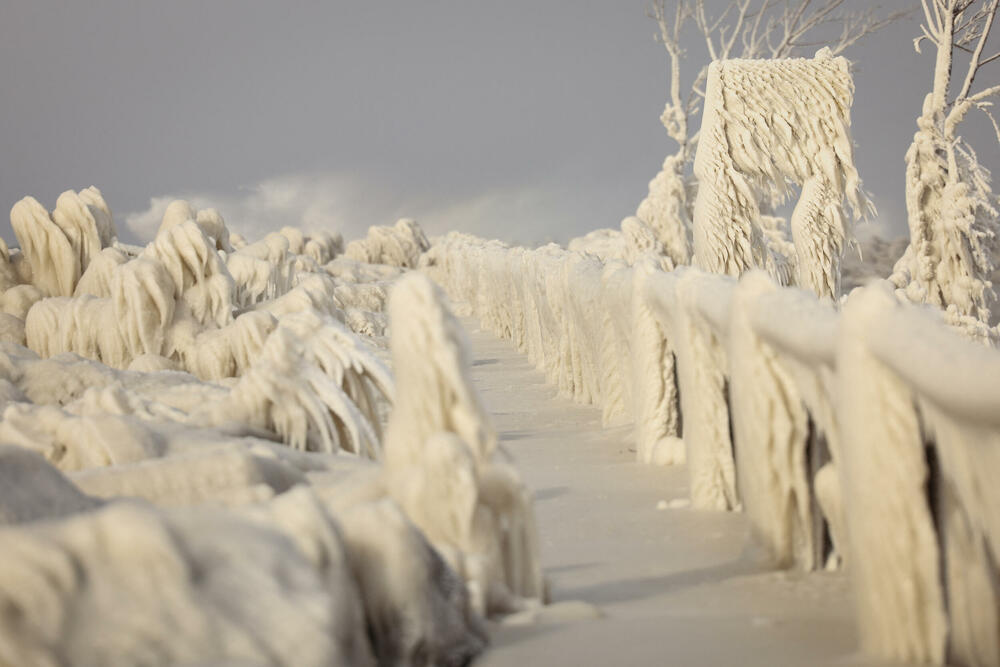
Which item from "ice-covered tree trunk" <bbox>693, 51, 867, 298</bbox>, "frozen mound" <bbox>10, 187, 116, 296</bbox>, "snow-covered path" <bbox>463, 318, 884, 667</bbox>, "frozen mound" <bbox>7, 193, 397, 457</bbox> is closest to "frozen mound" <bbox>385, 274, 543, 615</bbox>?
"snow-covered path" <bbox>463, 318, 884, 667</bbox>

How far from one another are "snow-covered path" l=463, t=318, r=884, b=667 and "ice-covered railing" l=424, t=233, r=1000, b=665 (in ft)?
0.61

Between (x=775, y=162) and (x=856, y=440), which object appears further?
(x=775, y=162)

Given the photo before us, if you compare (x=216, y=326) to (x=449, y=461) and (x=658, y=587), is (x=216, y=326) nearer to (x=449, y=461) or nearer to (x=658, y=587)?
(x=658, y=587)

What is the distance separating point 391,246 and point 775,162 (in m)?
22.3

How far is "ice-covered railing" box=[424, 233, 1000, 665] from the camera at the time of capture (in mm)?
2367

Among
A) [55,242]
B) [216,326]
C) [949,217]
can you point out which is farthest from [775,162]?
[55,242]

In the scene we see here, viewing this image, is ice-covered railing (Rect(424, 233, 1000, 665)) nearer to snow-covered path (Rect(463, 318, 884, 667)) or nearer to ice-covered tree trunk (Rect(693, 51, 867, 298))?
snow-covered path (Rect(463, 318, 884, 667))

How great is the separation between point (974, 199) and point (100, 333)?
29.7 feet

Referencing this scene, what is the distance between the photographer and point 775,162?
11266mm

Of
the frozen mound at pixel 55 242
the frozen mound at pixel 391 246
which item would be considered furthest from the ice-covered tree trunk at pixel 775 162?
the frozen mound at pixel 391 246

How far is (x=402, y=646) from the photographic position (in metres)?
2.38

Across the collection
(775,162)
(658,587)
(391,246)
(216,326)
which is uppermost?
(391,246)

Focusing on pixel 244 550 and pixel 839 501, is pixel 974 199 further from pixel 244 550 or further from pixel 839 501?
pixel 244 550

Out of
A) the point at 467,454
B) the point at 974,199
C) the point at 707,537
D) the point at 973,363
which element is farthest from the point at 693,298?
the point at 974,199
